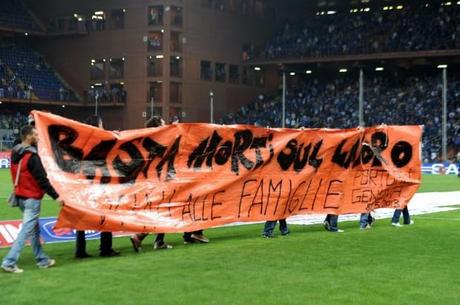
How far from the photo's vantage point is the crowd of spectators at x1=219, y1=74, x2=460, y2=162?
53.5m

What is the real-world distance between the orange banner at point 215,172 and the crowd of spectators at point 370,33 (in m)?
47.8

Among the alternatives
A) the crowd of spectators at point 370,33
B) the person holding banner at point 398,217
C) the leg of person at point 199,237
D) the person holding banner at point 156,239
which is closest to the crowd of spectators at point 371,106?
the crowd of spectators at point 370,33

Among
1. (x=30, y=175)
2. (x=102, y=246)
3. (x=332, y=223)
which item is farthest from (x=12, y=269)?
(x=332, y=223)

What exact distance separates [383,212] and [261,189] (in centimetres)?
652

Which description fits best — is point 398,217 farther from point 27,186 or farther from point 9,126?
point 9,126

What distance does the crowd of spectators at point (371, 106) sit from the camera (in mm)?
53469

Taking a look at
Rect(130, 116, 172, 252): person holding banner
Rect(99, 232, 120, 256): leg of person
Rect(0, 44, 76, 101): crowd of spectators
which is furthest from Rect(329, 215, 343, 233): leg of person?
Rect(0, 44, 76, 101): crowd of spectators

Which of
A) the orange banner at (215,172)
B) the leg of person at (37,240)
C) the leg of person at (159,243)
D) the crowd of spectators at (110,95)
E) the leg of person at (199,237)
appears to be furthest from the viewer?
the crowd of spectators at (110,95)

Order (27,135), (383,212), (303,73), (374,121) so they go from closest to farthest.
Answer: (27,135) → (383,212) → (374,121) → (303,73)

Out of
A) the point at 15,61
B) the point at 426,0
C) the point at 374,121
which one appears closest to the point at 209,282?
the point at 374,121

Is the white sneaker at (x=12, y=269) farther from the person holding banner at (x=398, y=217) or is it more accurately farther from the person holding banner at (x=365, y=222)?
the person holding banner at (x=398, y=217)

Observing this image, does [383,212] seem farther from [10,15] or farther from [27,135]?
[10,15]

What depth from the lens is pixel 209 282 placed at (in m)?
8.58

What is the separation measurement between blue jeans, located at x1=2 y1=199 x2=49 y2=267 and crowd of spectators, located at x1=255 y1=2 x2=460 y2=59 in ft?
180
